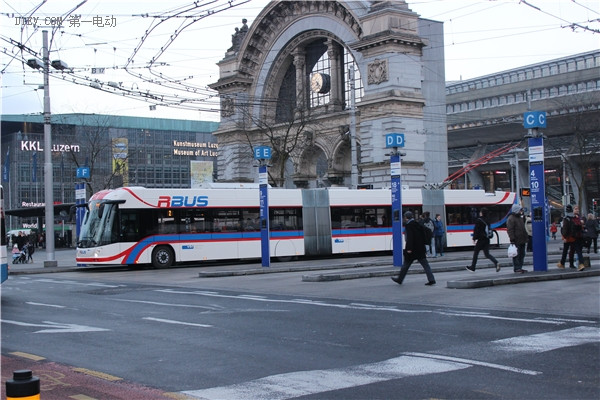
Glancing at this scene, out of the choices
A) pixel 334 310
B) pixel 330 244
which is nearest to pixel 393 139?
pixel 330 244

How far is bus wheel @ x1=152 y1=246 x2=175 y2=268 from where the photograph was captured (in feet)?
99.9

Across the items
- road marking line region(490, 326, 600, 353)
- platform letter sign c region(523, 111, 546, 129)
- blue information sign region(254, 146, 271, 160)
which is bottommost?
road marking line region(490, 326, 600, 353)

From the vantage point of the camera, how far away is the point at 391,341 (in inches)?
406

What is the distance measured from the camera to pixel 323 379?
7.98 m

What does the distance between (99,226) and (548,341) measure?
23128 mm

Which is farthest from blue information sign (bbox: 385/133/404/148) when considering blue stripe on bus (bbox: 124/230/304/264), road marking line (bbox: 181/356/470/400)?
road marking line (bbox: 181/356/470/400)

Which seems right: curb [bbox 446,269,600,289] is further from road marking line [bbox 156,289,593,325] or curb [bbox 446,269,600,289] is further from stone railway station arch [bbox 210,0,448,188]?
stone railway station arch [bbox 210,0,448,188]

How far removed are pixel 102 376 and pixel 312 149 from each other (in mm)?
51068

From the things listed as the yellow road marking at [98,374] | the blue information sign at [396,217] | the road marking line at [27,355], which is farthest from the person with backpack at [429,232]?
the yellow road marking at [98,374]

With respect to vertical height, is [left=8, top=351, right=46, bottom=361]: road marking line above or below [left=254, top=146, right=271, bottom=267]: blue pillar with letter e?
below

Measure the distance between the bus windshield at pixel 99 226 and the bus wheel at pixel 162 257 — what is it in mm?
1795

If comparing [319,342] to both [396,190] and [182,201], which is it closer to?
[396,190]

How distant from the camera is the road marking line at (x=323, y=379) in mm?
7383

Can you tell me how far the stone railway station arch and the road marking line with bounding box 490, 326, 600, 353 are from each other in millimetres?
33656
